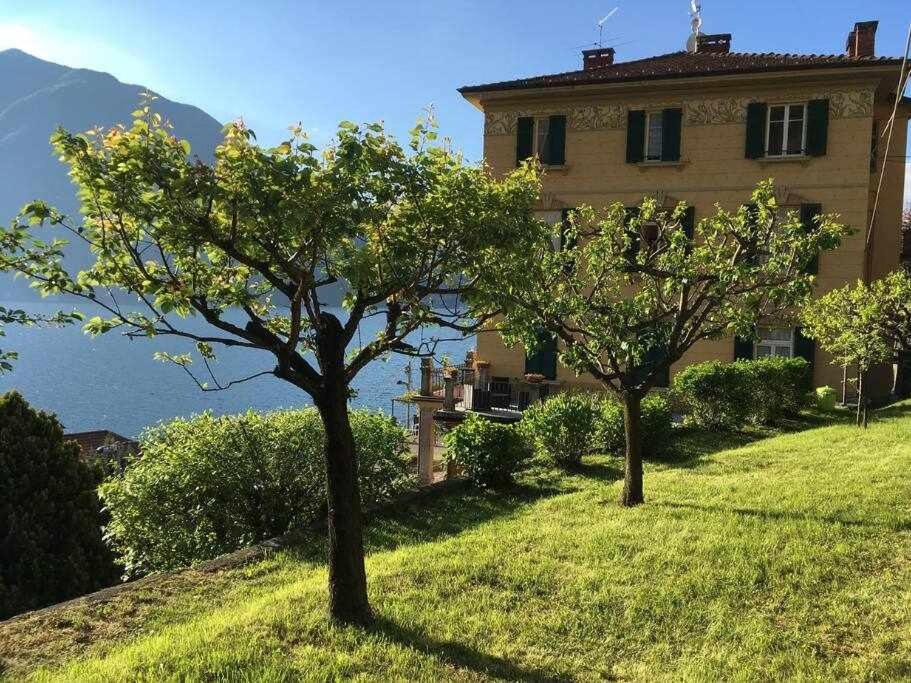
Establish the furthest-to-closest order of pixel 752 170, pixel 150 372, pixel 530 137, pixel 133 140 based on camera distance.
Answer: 1. pixel 150 372
2. pixel 530 137
3. pixel 752 170
4. pixel 133 140

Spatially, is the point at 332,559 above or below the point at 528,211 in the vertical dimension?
below

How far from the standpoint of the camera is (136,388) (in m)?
65.3

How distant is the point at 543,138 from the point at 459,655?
19204mm

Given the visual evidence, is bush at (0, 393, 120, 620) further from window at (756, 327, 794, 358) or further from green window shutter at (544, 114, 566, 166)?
window at (756, 327, 794, 358)

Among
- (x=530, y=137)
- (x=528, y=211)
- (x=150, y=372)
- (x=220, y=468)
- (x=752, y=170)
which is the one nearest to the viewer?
(x=528, y=211)

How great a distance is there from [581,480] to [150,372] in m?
78.8

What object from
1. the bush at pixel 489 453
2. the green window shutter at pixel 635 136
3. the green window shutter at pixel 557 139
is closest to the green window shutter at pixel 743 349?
the green window shutter at pixel 635 136

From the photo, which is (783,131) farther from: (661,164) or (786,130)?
(661,164)

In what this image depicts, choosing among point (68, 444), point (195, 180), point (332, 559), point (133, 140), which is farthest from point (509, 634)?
point (68, 444)

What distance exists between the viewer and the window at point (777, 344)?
63.1ft

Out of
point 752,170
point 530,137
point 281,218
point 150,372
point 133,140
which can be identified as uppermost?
point 530,137

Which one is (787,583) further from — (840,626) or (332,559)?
(332,559)

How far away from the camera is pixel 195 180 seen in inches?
145

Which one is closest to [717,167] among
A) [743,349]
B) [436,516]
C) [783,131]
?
[783,131]
